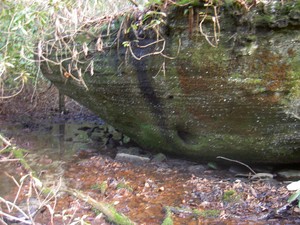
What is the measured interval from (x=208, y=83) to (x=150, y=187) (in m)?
1.63

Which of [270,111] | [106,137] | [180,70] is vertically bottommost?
[106,137]

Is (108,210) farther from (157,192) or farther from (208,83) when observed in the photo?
(208,83)

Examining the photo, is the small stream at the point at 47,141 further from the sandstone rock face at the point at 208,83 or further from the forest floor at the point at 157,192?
the sandstone rock face at the point at 208,83

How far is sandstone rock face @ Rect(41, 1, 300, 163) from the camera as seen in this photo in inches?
166

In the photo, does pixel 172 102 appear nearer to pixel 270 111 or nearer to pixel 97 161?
pixel 270 111

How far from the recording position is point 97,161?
250 inches

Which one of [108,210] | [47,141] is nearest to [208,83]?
[108,210]

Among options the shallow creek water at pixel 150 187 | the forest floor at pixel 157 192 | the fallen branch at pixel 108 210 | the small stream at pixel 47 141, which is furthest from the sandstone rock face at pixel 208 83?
the fallen branch at pixel 108 210

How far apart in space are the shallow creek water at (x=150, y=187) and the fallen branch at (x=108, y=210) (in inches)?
3.1

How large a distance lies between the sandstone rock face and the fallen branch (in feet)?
5.64

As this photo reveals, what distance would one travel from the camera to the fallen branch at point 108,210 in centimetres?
386

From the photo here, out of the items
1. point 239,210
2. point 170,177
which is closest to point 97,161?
point 170,177

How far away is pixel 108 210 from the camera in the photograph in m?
4.11

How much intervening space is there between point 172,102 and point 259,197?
1.77 meters
